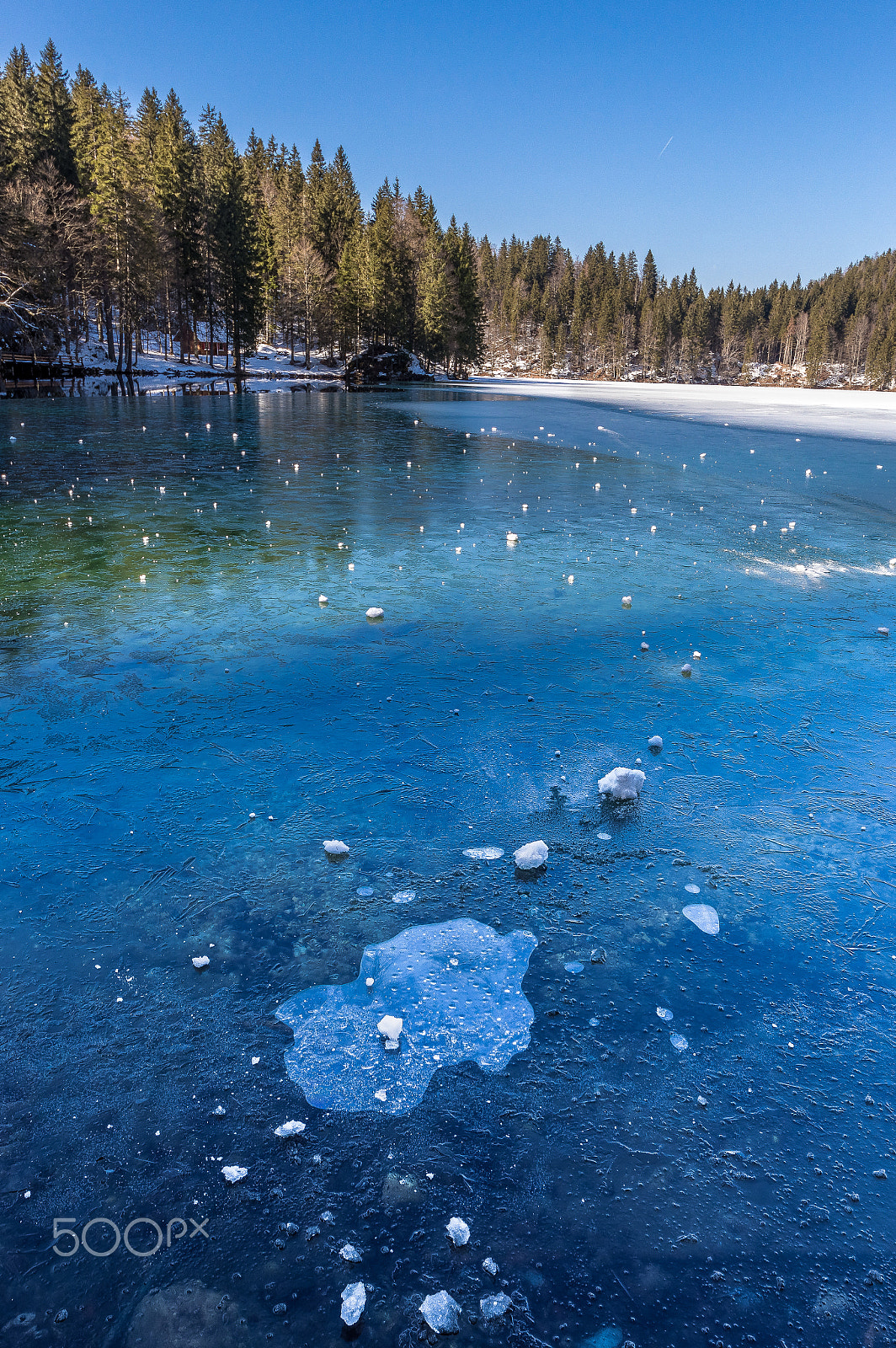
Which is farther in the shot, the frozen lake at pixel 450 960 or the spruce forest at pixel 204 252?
the spruce forest at pixel 204 252

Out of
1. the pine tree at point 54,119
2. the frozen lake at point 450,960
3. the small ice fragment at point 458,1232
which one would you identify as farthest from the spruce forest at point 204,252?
the small ice fragment at point 458,1232

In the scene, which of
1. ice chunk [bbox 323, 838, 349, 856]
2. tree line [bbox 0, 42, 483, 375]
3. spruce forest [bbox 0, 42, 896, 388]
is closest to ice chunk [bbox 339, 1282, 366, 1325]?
ice chunk [bbox 323, 838, 349, 856]

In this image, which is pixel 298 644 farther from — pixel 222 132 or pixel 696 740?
pixel 222 132

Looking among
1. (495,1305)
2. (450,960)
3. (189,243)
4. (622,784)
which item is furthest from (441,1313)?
(189,243)

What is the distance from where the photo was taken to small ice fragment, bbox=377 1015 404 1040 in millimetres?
3443

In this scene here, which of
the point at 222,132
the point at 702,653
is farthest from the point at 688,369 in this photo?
the point at 702,653

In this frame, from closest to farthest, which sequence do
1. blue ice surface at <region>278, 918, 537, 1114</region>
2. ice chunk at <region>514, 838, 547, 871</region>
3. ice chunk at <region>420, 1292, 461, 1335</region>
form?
1. ice chunk at <region>420, 1292, 461, 1335</region>
2. blue ice surface at <region>278, 918, 537, 1114</region>
3. ice chunk at <region>514, 838, 547, 871</region>

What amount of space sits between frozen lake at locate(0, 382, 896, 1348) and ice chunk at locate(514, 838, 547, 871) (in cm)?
9

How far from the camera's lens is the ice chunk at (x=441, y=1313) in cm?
233

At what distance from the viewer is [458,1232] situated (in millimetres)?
2580

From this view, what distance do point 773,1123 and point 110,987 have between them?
3.09m

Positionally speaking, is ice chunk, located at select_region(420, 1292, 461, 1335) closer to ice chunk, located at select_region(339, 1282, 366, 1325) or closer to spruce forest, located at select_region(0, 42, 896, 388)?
ice chunk, located at select_region(339, 1282, 366, 1325)

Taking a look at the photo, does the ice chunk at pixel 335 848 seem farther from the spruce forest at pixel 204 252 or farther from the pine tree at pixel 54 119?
the pine tree at pixel 54 119

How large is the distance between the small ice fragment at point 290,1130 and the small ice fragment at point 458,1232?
0.70 meters
